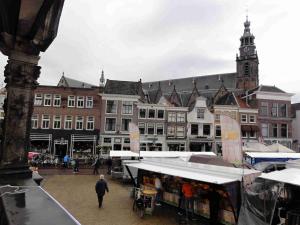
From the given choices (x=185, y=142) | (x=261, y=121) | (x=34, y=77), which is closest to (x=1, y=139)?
(x=34, y=77)

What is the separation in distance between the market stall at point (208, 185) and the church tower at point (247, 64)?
171 feet

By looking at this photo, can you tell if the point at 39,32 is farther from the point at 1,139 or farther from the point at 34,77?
the point at 1,139

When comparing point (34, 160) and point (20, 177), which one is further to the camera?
point (34, 160)

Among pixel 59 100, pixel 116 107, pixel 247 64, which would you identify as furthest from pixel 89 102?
Result: pixel 247 64

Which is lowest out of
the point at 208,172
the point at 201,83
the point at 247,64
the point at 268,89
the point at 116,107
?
the point at 208,172

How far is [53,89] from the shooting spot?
33.8m

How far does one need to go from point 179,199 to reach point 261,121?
32.5m

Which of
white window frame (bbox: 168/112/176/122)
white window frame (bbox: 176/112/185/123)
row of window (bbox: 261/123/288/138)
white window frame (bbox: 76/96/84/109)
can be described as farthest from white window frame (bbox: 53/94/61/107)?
row of window (bbox: 261/123/288/138)

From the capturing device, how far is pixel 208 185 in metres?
9.36

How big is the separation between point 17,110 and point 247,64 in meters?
62.5

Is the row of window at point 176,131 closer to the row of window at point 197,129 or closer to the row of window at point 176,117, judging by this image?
the row of window at point 176,117

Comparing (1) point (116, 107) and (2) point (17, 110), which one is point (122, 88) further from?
(2) point (17, 110)

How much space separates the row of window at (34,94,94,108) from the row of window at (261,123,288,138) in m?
25.2

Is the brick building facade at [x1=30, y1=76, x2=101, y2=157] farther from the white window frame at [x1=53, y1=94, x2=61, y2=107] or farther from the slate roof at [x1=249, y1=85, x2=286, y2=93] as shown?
the slate roof at [x1=249, y1=85, x2=286, y2=93]
